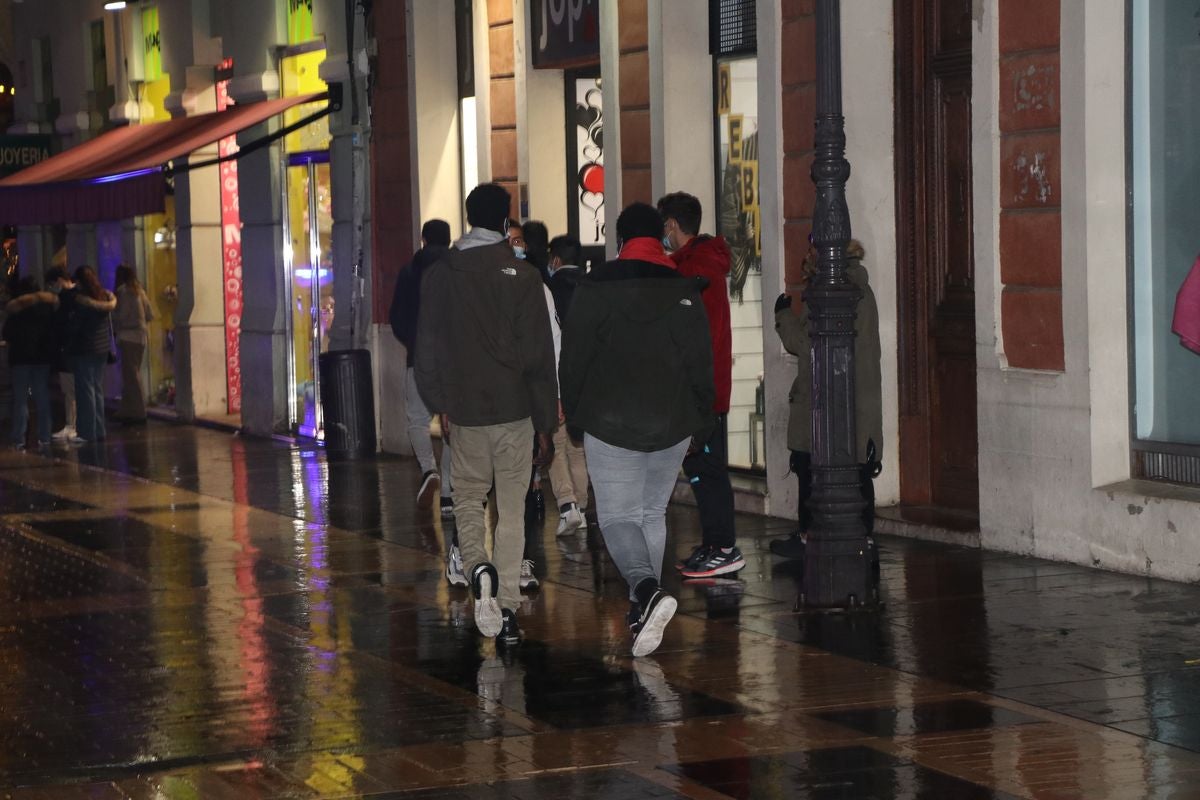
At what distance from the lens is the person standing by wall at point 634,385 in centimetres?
880

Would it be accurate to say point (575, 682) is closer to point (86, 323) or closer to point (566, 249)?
point (566, 249)

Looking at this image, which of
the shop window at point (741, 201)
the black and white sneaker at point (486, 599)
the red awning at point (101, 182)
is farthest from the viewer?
the red awning at point (101, 182)

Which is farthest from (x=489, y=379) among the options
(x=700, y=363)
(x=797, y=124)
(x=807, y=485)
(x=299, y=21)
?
(x=299, y=21)

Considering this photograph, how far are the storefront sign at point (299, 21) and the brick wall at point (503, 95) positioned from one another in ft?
11.0

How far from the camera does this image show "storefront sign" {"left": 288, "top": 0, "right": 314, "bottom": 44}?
68.2 feet

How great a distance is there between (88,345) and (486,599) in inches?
523

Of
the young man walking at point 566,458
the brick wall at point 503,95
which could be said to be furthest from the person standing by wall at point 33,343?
the young man walking at point 566,458

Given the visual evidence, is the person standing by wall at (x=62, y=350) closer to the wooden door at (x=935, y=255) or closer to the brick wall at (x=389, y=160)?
the brick wall at (x=389, y=160)

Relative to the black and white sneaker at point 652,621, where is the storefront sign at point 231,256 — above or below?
above

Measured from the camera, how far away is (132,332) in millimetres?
23531

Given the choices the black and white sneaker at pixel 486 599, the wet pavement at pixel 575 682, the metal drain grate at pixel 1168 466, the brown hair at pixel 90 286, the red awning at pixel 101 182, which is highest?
the red awning at pixel 101 182

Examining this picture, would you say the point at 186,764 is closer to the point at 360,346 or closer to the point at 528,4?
the point at 528,4

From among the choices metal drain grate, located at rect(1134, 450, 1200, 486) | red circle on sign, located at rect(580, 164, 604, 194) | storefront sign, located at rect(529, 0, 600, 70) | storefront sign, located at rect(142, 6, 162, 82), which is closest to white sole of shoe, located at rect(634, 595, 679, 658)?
metal drain grate, located at rect(1134, 450, 1200, 486)

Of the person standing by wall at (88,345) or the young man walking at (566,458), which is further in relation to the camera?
the person standing by wall at (88,345)
